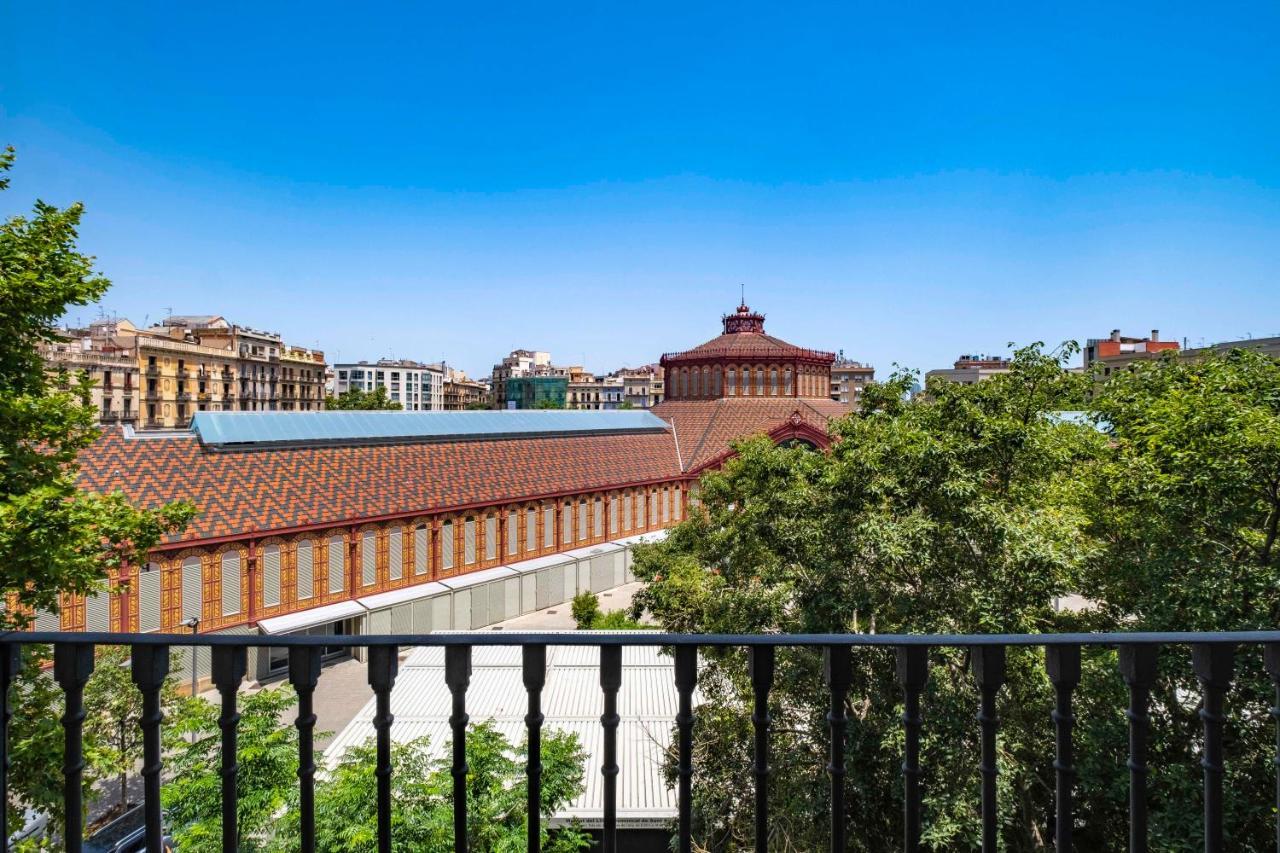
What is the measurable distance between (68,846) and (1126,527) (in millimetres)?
11852

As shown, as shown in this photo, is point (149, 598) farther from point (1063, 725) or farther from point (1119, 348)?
point (1119, 348)

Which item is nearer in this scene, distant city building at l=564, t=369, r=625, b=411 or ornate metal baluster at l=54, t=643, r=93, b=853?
ornate metal baluster at l=54, t=643, r=93, b=853

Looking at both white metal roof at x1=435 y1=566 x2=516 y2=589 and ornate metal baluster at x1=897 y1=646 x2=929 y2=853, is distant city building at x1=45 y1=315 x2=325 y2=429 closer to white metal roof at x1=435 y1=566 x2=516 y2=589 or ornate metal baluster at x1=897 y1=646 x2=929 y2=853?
white metal roof at x1=435 y1=566 x2=516 y2=589

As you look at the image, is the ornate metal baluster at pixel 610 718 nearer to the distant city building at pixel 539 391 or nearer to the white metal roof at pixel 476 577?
the white metal roof at pixel 476 577

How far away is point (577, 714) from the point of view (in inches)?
521

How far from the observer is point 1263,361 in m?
10.7

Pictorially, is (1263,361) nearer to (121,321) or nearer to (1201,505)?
(1201,505)

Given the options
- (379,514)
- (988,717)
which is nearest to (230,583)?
(379,514)

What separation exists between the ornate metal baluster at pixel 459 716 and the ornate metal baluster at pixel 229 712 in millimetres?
690

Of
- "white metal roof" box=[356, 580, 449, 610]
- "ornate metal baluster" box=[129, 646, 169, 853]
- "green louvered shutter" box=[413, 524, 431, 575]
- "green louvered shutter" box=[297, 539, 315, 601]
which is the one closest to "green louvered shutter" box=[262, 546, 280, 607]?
"green louvered shutter" box=[297, 539, 315, 601]

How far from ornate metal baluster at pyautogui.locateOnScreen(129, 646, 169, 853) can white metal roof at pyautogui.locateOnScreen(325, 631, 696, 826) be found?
26.7ft

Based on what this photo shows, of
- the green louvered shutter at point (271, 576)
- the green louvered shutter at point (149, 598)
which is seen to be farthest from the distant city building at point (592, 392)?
the green louvered shutter at point (149, 598)

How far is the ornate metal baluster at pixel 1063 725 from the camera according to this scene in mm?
2309

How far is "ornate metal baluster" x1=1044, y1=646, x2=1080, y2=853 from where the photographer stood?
231cm
